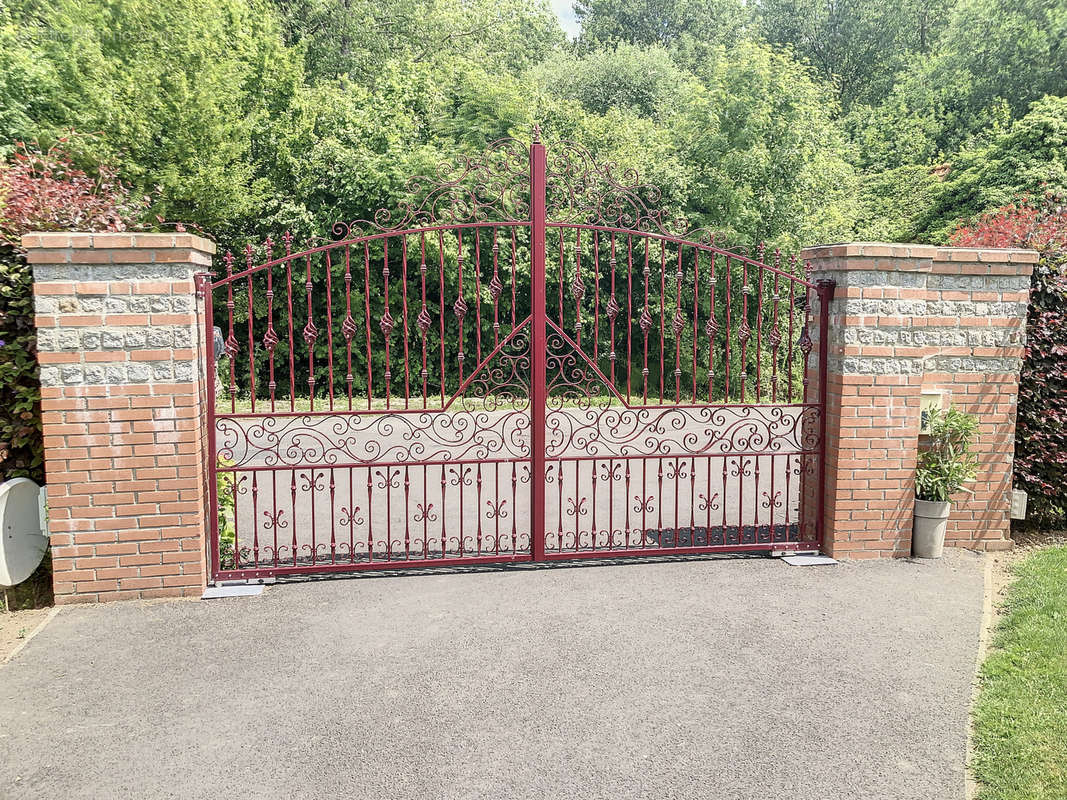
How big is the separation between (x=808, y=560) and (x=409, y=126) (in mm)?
13062

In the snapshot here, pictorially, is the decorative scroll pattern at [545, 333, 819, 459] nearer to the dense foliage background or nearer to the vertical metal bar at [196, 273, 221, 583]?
the vertical metal bar at [196, 273, 221, 583]

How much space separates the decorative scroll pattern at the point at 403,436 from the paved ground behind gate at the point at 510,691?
3.27 ft

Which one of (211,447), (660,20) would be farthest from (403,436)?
(660,20)

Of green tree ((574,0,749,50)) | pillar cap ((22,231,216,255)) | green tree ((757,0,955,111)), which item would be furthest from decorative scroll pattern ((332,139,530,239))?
green tree ((574,0,749,50))

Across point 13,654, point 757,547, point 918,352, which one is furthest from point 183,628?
point 918,352

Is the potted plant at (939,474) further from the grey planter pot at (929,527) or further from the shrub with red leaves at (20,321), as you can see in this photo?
the shrub with red leaves at (20,321)

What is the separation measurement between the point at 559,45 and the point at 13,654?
37.3 metres

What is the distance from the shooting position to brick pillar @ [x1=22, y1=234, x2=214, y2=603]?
510cm

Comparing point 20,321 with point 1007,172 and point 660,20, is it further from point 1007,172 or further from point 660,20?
point 660,20

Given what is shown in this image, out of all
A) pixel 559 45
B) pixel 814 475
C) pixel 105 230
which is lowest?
pixel 814 475

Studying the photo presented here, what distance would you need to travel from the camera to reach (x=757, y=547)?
636 cm

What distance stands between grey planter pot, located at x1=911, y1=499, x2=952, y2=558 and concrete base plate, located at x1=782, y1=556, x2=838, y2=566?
0.65 metres

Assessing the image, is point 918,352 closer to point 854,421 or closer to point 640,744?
point 854,421

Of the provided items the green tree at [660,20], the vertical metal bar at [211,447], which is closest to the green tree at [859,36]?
the green tree at [660,20]
